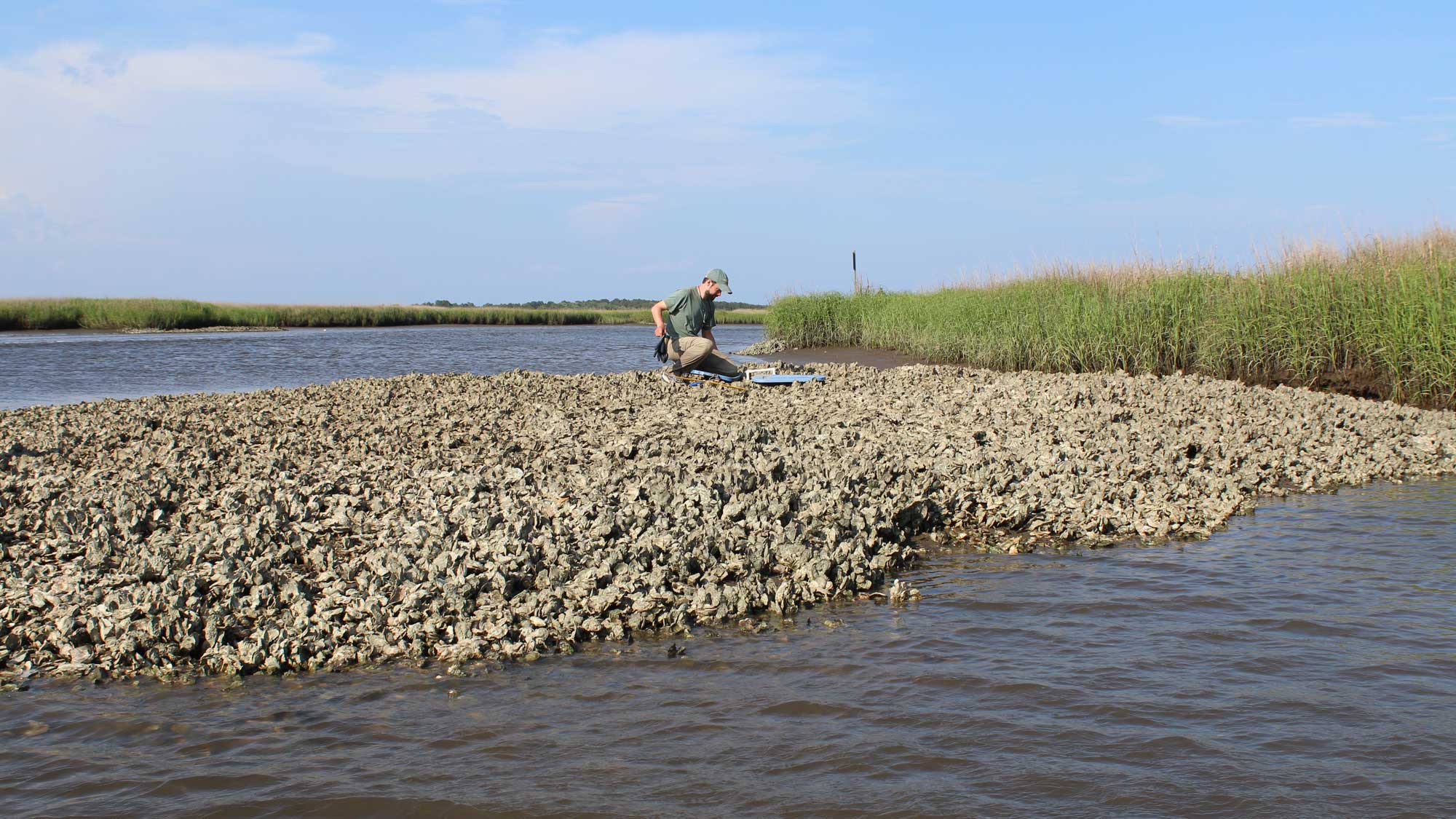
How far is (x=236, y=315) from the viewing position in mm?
49375

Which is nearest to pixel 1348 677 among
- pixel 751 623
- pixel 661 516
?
pixel 751 623

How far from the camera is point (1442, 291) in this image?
1152cm

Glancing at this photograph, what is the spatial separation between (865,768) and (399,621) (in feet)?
7.70

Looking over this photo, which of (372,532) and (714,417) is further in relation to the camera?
(714,417)

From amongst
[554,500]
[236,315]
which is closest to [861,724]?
[554,500]

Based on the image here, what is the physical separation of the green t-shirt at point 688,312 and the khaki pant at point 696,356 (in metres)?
0.11

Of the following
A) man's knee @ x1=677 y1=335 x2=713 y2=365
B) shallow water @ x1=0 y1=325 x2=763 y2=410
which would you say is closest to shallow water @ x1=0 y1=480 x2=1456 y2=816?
man's knee @ x1=677 y1=335 x2=713 y2=365

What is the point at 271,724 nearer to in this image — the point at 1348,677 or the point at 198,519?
the point at 198,519

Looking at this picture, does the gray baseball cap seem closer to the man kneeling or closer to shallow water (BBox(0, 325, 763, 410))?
the man kneeling

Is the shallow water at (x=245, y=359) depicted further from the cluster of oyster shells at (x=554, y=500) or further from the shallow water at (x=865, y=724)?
the shallow water at (x=865, y=724)

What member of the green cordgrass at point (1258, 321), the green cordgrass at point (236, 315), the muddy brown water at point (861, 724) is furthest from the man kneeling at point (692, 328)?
the green cordgrass at point (236, 315)

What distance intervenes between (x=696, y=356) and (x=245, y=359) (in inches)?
676

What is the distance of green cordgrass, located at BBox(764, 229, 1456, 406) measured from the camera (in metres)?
11.9

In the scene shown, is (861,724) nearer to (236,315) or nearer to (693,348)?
(693,348)
